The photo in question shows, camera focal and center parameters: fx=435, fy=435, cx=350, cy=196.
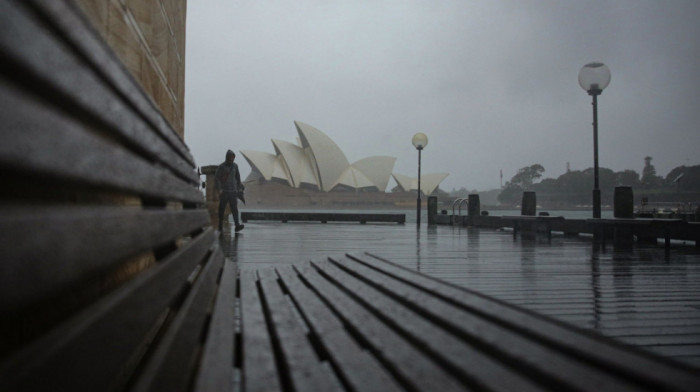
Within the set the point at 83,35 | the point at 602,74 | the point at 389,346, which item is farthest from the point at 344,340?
the point at 602,74

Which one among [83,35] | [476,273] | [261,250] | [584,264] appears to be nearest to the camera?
[83,35]

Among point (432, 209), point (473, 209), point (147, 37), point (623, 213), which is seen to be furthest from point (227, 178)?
point (432, 209)

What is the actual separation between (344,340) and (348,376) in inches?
8.0

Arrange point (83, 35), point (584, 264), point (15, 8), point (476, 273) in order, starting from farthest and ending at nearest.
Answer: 1. point (584, 264)
2. point (476, 273)
3. point (83, 35)
4. point (15, 8)

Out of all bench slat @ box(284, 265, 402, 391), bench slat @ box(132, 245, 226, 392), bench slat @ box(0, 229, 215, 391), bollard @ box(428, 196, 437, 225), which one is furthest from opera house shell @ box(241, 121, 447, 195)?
bench slat @ box(0, 229, 215, 391)

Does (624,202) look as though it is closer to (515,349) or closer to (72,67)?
(515,349)

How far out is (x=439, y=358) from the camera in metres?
0.76

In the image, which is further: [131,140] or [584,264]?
[584,264]

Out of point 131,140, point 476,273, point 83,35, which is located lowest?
point 476,273

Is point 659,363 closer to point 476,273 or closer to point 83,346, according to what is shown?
point 83,346

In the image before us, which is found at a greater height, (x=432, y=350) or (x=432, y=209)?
(x=432, y=209)

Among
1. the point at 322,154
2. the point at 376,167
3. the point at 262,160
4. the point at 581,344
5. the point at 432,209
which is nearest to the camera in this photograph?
the point at 581,344

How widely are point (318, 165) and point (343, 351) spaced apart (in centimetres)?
3987

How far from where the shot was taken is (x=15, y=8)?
1.41 feet
